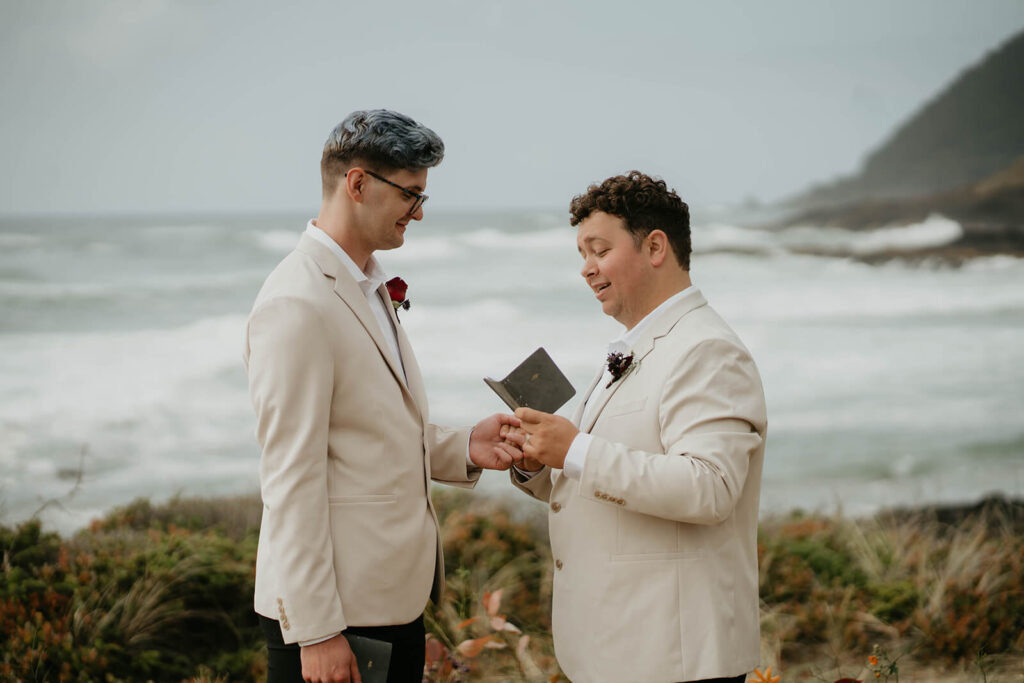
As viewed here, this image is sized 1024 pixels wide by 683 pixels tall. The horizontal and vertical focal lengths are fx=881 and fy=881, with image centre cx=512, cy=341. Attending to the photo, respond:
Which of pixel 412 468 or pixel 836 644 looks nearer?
pixel 412 468

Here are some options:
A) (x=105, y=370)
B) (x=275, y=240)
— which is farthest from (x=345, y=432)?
(x=275, y=240)

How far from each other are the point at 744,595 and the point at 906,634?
3.17 metres

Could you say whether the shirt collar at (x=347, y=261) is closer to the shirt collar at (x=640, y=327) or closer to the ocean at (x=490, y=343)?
the shirt collar at (x=640, y=327)

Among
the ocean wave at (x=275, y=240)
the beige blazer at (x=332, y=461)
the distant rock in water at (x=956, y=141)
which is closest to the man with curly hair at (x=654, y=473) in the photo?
the beige blazer at (x=332, y=461)

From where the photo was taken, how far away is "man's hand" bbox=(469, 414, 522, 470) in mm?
2889

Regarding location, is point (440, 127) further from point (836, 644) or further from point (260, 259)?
point (836, 644)

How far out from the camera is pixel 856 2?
14.2 m

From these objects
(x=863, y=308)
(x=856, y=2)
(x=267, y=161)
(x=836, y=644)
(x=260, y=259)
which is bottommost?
(x=836, y=644)

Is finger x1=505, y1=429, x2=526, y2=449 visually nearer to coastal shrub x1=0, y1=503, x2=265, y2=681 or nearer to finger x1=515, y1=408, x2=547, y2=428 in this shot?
finger x1=515, y1=408, x2=547, y2=428

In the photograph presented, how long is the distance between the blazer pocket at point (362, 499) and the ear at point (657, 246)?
1018 millimetres

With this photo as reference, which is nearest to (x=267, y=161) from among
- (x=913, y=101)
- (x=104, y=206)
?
(x=104, y=206)

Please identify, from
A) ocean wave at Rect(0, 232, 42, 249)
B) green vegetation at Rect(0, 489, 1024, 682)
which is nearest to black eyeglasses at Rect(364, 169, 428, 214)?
→ green vegetation at Rect(0, 489, 1024, 682)

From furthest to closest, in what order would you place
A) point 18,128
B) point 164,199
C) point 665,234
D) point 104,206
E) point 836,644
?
point 164,199, point 104,206, point 18,128, point 836,644, point 665,234

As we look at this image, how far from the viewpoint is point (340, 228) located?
249 centimetres
